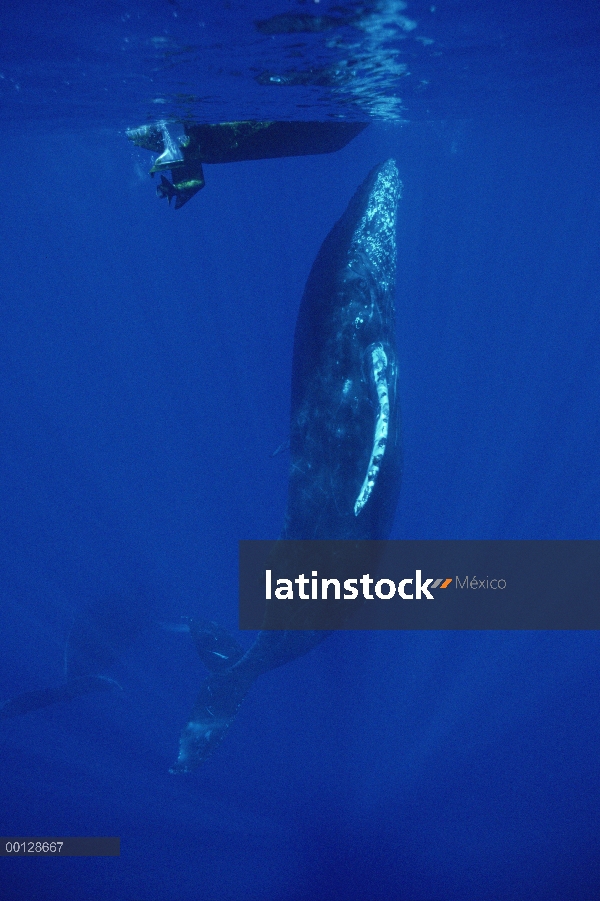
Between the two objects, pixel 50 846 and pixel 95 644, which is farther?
pixel 95 644

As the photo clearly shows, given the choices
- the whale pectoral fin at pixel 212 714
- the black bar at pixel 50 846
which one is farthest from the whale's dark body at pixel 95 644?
the whale pectoral fin at pixel 212 714

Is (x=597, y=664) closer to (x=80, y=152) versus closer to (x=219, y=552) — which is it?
(x=219, y=552)

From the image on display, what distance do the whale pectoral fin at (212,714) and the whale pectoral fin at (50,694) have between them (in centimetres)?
553

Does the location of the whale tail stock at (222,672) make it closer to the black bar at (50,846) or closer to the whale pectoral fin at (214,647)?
the whale pectoral fin at (214,647)

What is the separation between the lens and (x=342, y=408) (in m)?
7.77

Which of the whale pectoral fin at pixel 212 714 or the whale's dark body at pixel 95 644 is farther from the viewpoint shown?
the whale's dark body at pixel 95 644

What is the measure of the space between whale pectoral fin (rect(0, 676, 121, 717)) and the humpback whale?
6.25 meters

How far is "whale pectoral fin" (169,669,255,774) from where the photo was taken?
373 inches

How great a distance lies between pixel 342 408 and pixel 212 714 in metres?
6.37

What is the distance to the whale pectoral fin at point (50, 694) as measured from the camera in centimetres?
1349

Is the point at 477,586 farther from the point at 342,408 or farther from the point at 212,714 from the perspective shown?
the point at 342,408

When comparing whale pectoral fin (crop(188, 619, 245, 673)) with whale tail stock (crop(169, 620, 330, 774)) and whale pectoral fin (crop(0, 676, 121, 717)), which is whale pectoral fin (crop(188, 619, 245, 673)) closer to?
whale tail stock (crop(169, 620, 330, 774))

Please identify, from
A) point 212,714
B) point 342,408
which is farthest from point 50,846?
point 342,408

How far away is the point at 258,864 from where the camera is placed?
14344mm
